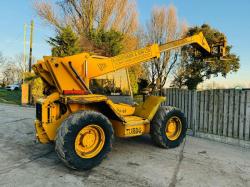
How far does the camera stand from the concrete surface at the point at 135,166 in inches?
152

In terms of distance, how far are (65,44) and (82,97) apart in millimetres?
11255

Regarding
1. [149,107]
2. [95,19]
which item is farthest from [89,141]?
[95,19]

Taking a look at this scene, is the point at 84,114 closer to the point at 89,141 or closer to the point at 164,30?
the point at 89,141

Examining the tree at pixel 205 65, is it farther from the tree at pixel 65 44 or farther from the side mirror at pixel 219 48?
the side mirror at pixel 219 48

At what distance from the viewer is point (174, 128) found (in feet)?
20.2

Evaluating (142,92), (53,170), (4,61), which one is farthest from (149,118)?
(4,61)

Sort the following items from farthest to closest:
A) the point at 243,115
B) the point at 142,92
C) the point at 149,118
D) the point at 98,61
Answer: the point at 243,115 < the point at 142,92 < the point at 149,118 < the point at 98,61

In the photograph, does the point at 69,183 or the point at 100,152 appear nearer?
the point at 69,183

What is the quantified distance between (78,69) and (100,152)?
69.0 inches

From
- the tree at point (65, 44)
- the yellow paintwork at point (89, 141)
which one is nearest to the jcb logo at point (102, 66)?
the yellow paintwork at point (89, 141)

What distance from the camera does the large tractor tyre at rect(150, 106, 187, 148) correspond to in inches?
221

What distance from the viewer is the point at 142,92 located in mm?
6266

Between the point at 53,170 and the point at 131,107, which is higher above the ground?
the point at 131,107

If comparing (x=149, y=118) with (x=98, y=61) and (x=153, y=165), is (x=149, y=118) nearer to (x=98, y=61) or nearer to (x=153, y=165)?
(x=153, y=165)
